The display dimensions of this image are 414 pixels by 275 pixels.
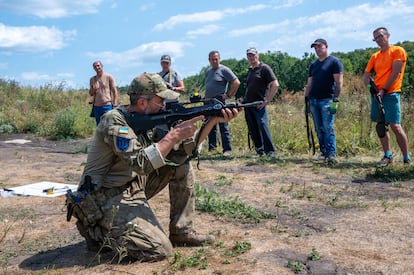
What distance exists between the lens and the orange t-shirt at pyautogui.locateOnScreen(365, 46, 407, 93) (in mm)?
6660

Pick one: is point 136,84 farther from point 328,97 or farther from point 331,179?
point 328,97

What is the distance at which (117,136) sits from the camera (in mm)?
3336

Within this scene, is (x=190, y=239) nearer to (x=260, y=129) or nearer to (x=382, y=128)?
(x=382, y=128)

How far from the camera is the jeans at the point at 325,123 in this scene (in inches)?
289

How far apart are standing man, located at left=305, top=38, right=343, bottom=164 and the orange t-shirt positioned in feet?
1.76

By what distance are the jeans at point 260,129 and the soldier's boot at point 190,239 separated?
4295 mm

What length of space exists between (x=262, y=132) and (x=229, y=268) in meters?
4.84

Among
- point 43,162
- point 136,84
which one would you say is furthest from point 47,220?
point 43,162

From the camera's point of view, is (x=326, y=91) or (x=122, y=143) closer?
(x=122, y=143)

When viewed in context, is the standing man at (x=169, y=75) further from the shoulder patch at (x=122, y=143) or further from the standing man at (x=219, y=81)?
the shoulder patch at (x=122, y=143)

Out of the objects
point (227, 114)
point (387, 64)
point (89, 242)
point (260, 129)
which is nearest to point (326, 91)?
point (387, 64)

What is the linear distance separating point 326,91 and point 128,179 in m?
4.58

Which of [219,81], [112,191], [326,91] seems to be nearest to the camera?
[112,191]

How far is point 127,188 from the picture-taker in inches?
147
